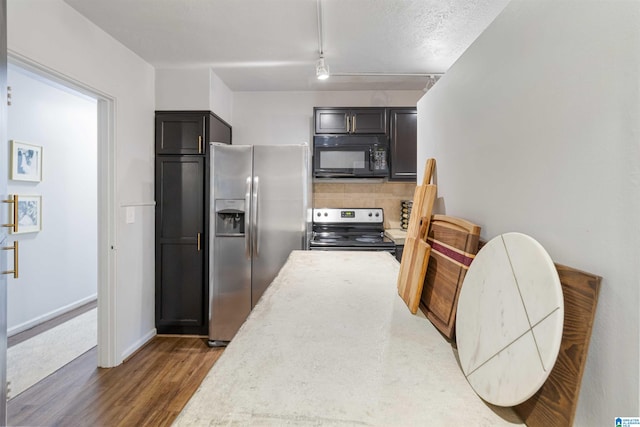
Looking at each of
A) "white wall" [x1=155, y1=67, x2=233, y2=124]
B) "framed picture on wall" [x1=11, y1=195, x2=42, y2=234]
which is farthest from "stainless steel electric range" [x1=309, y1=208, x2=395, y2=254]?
→ "framed picture on wall" [x1=11, y1=195, x2=42, y2=234]

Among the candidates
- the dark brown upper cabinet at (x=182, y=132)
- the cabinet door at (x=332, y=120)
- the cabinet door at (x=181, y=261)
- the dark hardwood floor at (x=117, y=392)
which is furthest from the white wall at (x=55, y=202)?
the cabinet door at (x=332, y=120)

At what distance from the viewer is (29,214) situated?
9.77 ft

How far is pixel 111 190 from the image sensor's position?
2.33 m

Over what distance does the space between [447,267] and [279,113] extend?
3.03 metres

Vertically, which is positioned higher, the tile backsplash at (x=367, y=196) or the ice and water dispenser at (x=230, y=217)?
the tile backsplash at (x=367, y=196)

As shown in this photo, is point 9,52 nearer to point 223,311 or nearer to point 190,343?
point 223,311

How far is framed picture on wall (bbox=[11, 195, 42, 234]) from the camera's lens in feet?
9.48

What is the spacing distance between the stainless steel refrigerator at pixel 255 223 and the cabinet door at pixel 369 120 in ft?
2.60

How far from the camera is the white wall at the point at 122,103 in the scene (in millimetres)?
1692

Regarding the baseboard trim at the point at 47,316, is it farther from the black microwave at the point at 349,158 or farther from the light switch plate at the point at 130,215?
the black microwave at the point at 349,158

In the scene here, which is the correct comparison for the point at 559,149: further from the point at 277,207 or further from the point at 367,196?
the point at 367,196

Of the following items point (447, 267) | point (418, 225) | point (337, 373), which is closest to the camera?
point (337, 373)

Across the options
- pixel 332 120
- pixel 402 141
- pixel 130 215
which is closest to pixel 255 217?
pixel 130 215

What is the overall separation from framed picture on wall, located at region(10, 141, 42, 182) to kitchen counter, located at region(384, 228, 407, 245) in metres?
3.72
